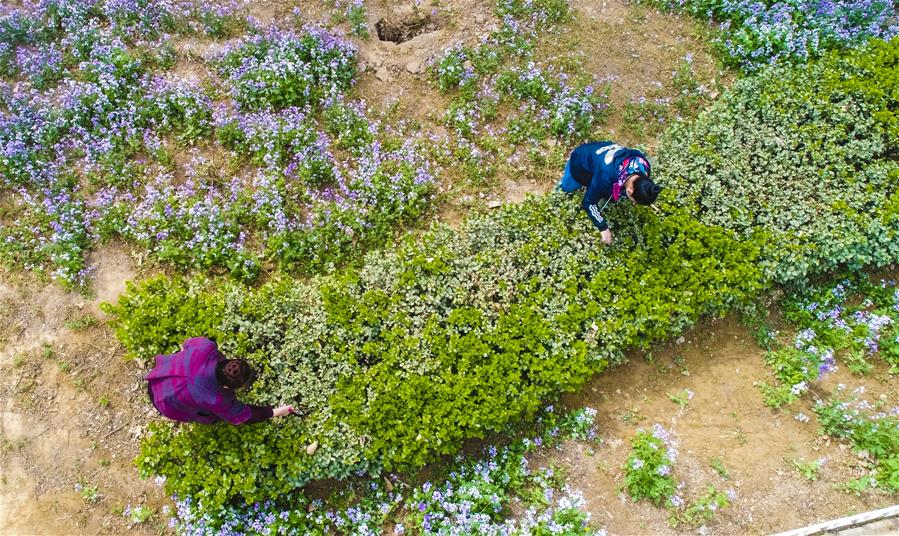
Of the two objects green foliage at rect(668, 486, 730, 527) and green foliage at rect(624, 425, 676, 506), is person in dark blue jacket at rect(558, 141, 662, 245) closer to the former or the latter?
green foliage at rect(624, 425, 676, 506)

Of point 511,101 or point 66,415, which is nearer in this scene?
point 66,415

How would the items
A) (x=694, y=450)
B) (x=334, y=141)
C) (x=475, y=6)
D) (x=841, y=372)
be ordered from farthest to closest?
(x=475, y=6)
(x=334, y=141)
(x=841, y=372)
(x=694, y=450)

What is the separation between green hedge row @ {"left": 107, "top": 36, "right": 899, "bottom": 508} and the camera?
5.75m

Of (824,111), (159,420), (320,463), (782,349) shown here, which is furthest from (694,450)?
(159,420)

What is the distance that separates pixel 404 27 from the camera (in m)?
9.41

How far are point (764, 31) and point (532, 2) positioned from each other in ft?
12.4

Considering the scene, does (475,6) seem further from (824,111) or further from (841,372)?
(841,372)

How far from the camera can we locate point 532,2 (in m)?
9.38

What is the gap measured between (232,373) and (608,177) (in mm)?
4385

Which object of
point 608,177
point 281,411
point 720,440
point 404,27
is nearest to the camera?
point 281,411

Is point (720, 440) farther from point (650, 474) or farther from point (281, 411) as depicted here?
point (281, 411)

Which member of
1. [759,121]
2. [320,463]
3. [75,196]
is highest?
[759,121]

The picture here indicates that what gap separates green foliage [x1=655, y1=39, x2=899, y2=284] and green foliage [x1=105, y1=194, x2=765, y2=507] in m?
0.60

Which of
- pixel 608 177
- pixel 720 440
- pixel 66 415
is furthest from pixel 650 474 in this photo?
pixel 66 415
